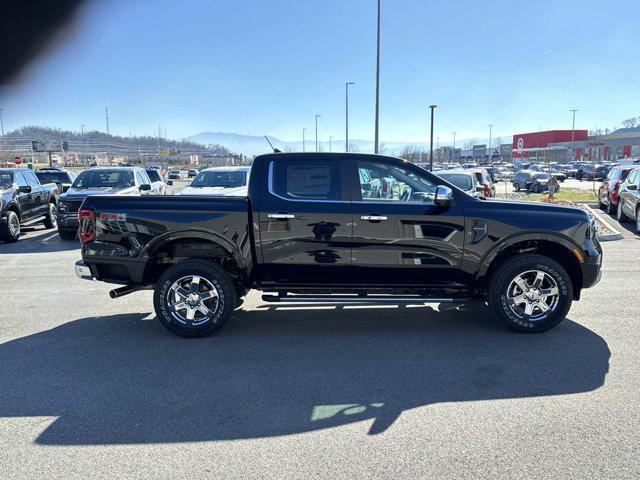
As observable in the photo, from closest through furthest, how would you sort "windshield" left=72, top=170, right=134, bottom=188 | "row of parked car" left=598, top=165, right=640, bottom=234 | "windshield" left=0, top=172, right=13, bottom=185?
"windshield" left=0, top=172, right=13, bottom=185 < "windshield" left=72, top=170, right=134, bottom=188 < "row of parked car" left=598, top=165, right=640, bottom=234

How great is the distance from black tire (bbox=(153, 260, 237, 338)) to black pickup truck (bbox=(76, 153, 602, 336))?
1cm

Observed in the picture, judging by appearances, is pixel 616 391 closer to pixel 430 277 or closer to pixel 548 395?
pixel 548 395

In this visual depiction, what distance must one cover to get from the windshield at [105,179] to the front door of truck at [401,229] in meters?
9.72

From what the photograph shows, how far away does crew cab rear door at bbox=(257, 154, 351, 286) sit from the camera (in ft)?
17.0

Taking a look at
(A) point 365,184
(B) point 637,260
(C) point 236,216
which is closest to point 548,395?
(A) point 365,184

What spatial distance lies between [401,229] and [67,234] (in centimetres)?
1058

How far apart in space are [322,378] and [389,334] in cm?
134

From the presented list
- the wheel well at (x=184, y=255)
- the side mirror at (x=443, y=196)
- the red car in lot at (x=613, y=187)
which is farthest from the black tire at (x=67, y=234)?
the red car in lot at (x=613, y=187)

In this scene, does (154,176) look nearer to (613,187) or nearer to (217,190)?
(217,190)

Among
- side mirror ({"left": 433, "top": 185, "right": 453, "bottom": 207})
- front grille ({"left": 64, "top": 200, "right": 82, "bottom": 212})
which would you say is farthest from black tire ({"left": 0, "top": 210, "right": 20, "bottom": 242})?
side mirror ({"left": 433, "top": 185, "right": 453, "bottom": 207})

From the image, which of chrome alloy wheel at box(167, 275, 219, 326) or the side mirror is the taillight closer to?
chrome alloy wheel at box(167, 275, 219, 326)

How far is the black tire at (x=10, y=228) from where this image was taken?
12.1 meters

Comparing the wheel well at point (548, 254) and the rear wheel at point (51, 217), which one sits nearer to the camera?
the wheel well at point (548, 254)

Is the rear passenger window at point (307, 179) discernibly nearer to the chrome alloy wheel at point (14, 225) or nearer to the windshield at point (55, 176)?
the chrome alloy wheel at point (14, 225)
